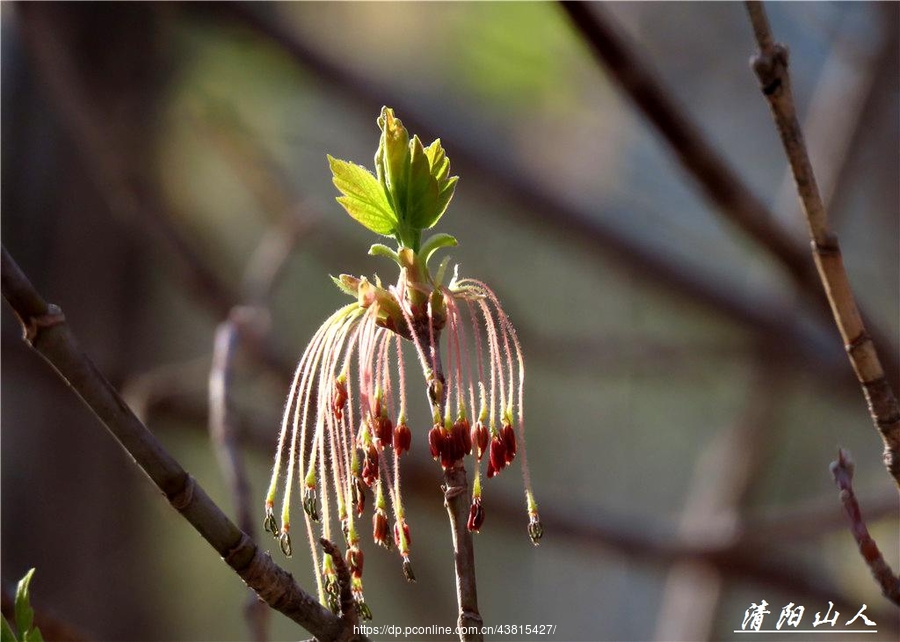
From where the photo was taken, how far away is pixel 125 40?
280 centimetres

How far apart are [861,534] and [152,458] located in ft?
1.61

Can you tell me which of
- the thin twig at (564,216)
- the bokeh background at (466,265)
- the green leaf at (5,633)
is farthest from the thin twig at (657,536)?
the green leaf at (5,633)

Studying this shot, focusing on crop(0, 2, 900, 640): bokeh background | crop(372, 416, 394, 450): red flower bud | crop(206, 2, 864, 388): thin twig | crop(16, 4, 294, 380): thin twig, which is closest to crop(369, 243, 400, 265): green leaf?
crop(372, 416, 394, 450): red flower bud

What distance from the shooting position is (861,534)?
2.28 feet

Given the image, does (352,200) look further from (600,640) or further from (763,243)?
(600,640)

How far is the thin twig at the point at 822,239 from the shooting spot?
2.05 ft

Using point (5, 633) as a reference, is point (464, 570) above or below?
above

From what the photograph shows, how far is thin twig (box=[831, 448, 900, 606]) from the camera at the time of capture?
68cm

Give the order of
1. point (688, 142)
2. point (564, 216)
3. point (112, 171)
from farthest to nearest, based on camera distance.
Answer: point (564, 216)
point (112, 171)
point (688, 142)

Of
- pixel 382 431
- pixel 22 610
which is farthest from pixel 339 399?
pixel 22 610

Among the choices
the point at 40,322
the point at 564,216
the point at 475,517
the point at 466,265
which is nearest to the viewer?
the point at 40,322

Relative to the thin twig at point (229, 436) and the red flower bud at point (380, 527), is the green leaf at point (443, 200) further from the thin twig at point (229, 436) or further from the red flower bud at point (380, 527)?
the thin twig at point (229, 436)

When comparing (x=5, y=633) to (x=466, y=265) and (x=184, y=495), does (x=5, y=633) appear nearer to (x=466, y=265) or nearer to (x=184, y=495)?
(x=184, y=495)

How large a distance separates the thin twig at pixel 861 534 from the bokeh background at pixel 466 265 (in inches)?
34.9
